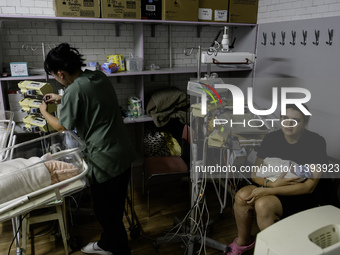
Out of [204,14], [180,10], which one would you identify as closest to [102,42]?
[180,10]

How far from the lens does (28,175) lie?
1.38m

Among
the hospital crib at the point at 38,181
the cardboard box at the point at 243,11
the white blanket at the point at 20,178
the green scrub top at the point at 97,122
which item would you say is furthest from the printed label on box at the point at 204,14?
the white blanket at the point at 20,178

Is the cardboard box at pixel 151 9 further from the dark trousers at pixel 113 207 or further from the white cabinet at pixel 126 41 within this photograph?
the dark trousers at pixel 113 207

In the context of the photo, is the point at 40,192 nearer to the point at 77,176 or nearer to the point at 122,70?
the point at 77,176

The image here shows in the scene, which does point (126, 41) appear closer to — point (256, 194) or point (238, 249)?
point (256, 194)

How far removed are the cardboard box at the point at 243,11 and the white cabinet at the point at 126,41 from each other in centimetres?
7

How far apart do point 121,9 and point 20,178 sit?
1.92 metres

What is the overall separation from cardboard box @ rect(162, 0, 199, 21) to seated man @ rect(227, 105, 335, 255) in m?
1.44

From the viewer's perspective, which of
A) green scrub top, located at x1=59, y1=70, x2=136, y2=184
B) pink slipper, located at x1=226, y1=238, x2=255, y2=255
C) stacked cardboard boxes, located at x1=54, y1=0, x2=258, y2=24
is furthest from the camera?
stacked cardboard boxes, located at x1=54, y1=0, x2=258, y2=24

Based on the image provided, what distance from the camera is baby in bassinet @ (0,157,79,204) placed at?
51.9 inches

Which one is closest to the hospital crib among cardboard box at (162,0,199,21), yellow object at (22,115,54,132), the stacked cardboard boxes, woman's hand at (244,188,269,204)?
yellow object at (22,115,54,132)

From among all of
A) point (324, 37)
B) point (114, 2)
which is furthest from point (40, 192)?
point (324, 37)

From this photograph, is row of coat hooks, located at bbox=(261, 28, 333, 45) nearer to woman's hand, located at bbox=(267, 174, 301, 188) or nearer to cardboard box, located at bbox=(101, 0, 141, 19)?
woman's hand, located at bbox=(267, 174, 301, 188)

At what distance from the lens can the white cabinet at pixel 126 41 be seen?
2797 mm
